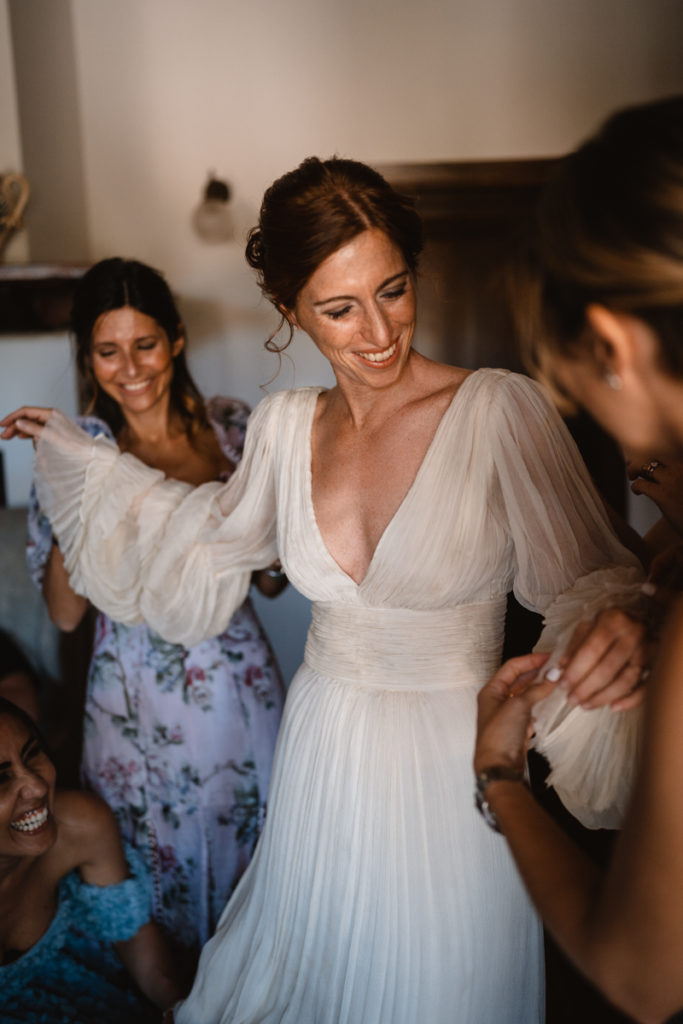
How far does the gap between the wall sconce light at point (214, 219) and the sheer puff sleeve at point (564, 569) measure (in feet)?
6.48

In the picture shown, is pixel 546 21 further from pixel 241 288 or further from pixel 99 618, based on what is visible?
pixel 99 618

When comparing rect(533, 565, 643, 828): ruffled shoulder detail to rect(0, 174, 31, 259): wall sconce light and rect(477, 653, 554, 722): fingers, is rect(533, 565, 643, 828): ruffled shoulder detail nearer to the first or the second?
rect(477, 653, 554, 722): fingers

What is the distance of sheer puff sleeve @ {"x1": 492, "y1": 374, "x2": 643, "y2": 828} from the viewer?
96cm

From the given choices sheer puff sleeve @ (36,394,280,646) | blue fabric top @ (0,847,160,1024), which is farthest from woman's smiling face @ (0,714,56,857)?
sheer puff sleeve @ (36,394,280,646)

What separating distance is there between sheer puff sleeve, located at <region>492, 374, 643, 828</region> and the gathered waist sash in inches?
6.3

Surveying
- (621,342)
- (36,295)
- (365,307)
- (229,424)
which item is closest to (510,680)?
(621,342)

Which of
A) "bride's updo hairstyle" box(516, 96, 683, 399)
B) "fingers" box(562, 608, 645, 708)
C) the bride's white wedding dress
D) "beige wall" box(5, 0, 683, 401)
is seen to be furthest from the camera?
"beige wall" box(5, 0, 683, 401)

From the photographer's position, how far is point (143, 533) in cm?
171

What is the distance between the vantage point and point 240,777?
1972 millimetres

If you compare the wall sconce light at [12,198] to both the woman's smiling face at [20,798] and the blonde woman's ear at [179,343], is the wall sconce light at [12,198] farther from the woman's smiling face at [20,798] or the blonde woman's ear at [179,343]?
the woman's smiling face at [20,798]

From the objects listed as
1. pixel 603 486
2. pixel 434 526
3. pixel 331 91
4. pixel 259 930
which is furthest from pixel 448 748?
pixel 331 91

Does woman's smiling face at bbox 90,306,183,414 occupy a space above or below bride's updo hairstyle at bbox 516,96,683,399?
below

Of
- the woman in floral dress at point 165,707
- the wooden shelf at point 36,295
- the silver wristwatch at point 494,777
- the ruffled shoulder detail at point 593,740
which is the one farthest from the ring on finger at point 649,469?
the wooden shelf at point 36,295

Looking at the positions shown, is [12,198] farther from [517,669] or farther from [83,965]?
[517,669]
